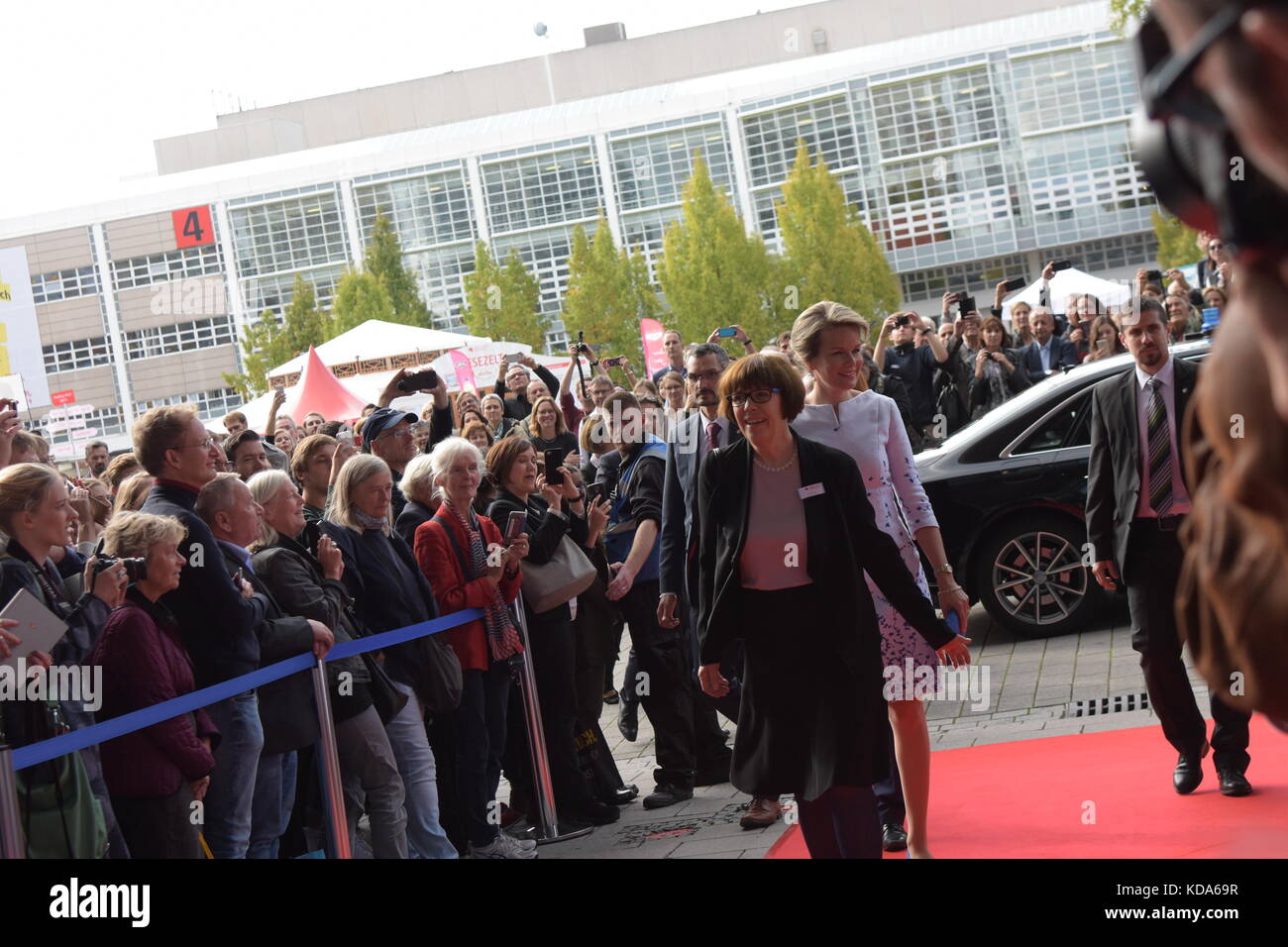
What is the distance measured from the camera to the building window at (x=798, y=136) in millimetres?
76438

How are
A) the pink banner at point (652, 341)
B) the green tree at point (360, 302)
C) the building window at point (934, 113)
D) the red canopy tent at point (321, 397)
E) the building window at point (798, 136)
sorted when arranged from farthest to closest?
the building window at point (798, 136) → the building window at point (934, 113) → the green tree at point (360, 302) → the pink banner at point (652, 341) → the red canopy tent at point (321, 397)

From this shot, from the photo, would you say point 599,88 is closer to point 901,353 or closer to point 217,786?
point 901,353

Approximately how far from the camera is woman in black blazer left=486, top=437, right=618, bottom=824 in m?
7.62

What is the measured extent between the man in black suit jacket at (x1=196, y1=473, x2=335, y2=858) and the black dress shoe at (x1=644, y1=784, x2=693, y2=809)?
94.1 inches

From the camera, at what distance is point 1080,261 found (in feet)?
254

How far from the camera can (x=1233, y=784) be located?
20.4 feet

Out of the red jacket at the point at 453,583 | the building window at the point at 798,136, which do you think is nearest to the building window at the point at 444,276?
the building window at the point at 798,136

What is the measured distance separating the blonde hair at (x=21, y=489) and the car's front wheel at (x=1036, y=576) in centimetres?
663

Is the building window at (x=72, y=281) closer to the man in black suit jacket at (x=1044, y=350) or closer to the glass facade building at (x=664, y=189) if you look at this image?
the glass facade building at (x=664, y=189)

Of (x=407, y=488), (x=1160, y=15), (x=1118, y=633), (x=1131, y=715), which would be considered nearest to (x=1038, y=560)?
(x=1118, y=633)

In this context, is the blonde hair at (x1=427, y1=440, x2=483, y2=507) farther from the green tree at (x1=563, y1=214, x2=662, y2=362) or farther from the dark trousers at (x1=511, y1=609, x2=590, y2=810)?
the green tree at (x1=563, y1=214, x2=662, y2=362)

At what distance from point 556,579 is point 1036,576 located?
13.2 feet

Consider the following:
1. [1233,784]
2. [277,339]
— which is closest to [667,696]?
[1233,784]

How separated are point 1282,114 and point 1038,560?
371 inches
